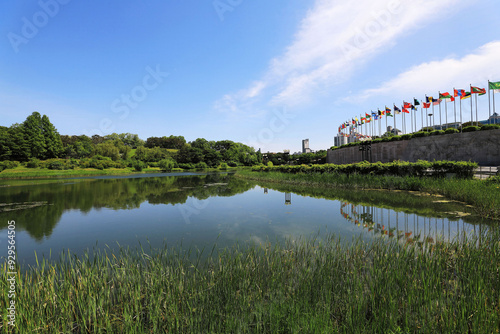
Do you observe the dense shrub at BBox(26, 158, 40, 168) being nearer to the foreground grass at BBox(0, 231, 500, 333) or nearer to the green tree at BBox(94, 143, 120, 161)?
the green tree at BBox(94, 143, 120, 161)

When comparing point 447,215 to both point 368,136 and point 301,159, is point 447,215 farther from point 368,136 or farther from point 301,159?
point 301,159

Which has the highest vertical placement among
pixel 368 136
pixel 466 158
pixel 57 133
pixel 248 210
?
pixel 57 133

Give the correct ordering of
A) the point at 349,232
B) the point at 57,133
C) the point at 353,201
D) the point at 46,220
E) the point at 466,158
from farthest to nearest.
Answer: the point at 57,133
the point at 466,158
the point at 353,201
the point at 46,220
the point at 349,232

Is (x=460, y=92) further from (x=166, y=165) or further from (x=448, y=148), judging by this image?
(x=166, y=165)

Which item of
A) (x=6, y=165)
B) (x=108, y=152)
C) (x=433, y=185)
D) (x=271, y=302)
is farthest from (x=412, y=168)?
(x=108, y=152)

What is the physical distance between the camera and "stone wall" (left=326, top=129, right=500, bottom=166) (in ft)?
70.1

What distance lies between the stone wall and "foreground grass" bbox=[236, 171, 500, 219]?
51.8ft

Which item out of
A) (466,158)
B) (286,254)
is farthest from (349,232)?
(466,158)

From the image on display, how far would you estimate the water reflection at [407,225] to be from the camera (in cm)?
545

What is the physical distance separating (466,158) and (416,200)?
20.2 metres

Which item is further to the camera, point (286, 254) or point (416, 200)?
point (416, 200)

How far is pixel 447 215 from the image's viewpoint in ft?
24.7

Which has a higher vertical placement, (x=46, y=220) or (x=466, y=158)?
(x=466, y=158)

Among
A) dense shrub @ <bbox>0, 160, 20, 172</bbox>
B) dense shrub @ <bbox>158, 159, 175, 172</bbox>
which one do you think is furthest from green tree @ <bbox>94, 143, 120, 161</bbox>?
dense shrub @ <bbox>0, 160, 20, 172</bbox>
